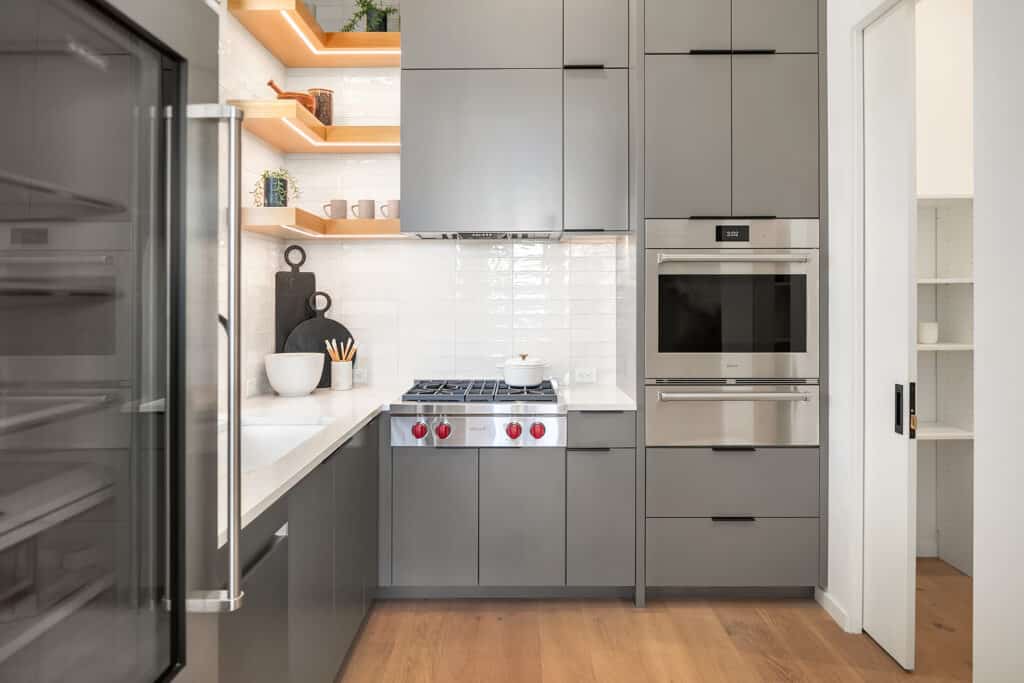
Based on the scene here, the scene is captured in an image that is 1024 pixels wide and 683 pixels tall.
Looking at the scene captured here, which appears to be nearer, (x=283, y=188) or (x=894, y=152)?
(x=894, y=152)

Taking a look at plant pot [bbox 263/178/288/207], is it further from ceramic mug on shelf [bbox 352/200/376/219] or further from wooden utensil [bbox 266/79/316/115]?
ceramic mug on shelf [bbox 352/200/376/219]

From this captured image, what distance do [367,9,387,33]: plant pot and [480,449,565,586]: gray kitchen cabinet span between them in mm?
2099

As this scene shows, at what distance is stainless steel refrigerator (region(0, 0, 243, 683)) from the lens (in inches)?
24.2

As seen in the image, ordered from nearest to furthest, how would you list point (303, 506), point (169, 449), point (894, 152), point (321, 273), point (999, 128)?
1. point (169, 449)
2. point (999, 128)
3. point (303, 506)
4. point (894, 152)
5. point (321, 273)

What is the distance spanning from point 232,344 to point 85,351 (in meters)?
0.18

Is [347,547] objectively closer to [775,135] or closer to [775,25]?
[775,135]

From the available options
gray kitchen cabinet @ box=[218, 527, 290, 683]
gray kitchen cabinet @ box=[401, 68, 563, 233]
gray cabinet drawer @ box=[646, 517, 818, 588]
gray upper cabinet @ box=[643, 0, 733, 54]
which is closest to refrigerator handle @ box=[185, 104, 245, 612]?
gray kitchen cabinet @ box=[218, 527, 290, 683]

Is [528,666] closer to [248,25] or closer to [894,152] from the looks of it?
[894,152]

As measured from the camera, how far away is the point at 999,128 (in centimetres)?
169

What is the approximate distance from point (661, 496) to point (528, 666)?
0.90m

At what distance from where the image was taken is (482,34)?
9.81ft

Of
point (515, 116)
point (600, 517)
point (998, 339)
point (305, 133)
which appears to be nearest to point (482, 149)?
point (515, 116)

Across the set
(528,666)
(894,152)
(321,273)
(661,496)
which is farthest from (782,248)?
(321,273)

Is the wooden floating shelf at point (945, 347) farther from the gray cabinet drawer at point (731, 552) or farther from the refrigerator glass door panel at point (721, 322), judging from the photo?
the gray cabinet drawer at point (731, 552)
